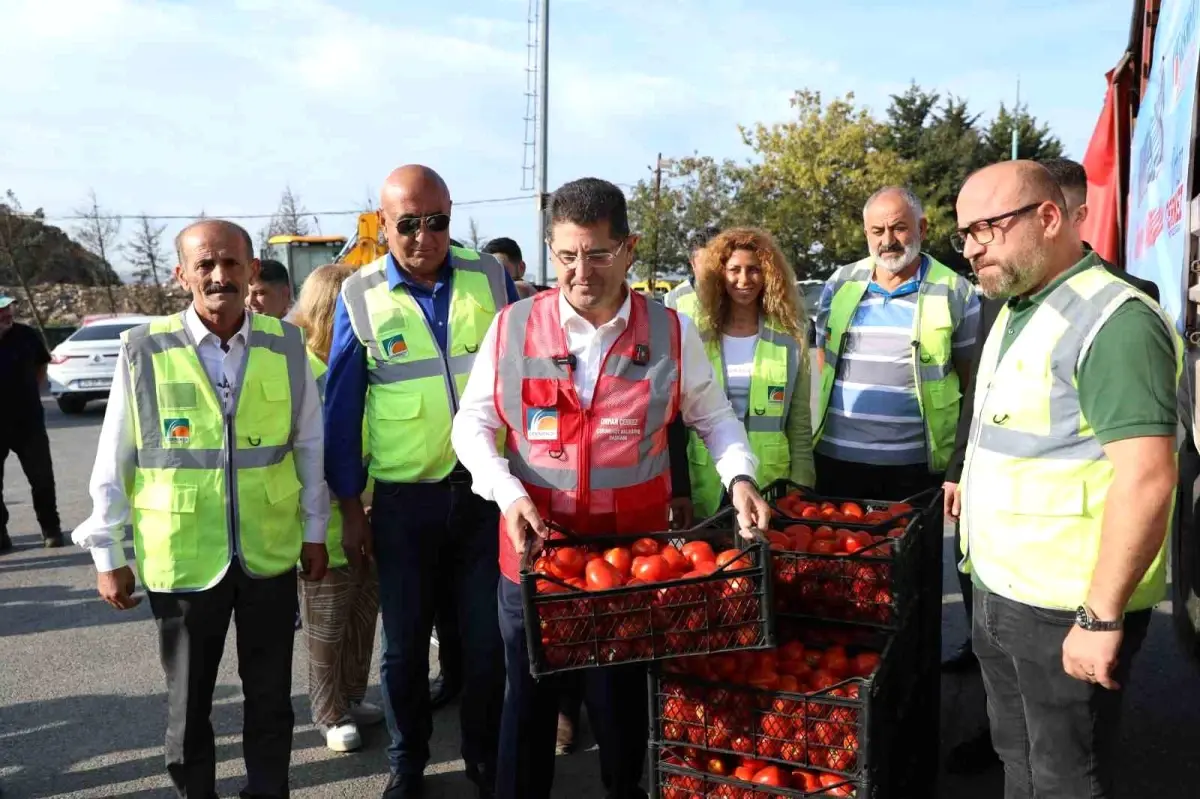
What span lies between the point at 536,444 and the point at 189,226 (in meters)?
1.38

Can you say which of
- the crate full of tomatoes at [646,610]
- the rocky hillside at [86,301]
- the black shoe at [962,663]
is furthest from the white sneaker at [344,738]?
the rocky hillside at [86,301]

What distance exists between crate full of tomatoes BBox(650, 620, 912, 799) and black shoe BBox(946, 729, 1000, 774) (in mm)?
1365

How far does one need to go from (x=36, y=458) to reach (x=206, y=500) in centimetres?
559

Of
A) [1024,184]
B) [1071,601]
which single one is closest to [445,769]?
[1071,601]

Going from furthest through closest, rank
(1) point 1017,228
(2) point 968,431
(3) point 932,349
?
(3) point 932,349, (2) point 968,431, (1) point 1017,228

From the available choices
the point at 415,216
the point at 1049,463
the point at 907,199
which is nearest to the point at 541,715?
the point at 1049,463

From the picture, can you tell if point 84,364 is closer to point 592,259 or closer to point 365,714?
point 365,714

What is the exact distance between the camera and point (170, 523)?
2.93 metres

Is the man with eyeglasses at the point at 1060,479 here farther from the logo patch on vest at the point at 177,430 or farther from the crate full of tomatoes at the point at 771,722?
the logo patch on vest at the point at 177,430

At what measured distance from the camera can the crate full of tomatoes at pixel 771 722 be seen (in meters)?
2.34

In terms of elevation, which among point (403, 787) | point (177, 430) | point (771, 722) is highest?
point (177, 430)

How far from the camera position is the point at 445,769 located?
151 inches

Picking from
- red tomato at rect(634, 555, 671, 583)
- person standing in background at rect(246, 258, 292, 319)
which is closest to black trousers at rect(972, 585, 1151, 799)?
red tomato at rect(634, 555, 671, 583)

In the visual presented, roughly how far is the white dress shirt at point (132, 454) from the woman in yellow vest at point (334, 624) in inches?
24.4
